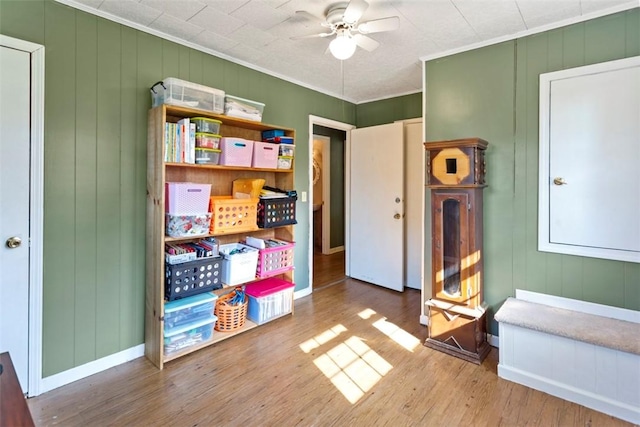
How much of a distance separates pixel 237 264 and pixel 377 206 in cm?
201

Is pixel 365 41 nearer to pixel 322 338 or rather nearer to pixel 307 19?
pixel 307 19

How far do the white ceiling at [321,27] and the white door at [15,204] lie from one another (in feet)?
1.98

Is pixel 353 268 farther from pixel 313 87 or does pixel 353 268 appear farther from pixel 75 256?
pixel 75 256

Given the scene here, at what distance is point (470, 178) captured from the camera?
238 centimetres

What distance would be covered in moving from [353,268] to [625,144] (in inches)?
117

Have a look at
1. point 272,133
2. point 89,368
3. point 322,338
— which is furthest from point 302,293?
point 89,368

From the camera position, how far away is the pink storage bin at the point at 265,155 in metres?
2.78

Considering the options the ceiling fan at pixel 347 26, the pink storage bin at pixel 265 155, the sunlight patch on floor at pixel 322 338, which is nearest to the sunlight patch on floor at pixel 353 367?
the sunlight patch on floor at pixel 322 338

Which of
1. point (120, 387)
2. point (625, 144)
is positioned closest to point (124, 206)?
point (120, 387)

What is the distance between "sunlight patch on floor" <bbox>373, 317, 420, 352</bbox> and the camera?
2643 mm

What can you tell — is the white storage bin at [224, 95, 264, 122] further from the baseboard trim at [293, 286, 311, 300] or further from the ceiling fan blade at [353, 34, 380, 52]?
the baseboard trim at [293, 286, 311, 300]

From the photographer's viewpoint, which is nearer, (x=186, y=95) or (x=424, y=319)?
(x=186, y=95)

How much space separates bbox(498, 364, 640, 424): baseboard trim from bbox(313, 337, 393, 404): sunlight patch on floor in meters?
0.78

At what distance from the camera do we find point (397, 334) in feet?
9.25
